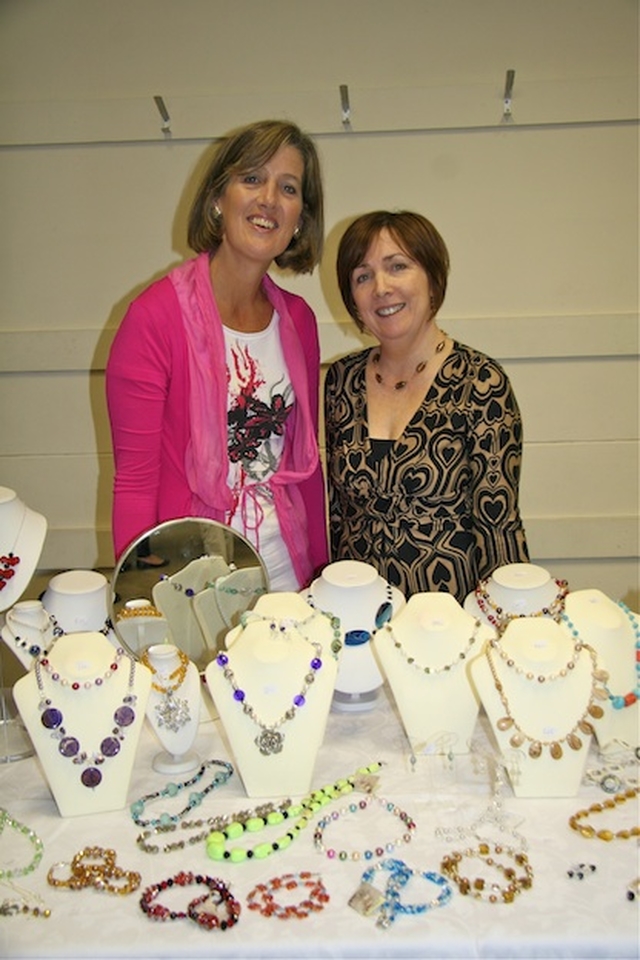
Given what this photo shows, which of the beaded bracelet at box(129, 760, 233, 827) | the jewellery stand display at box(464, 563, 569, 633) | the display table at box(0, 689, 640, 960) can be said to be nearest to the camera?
the display table at box(0, 689, 640, 960)

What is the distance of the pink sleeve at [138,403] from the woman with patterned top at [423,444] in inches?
14.2

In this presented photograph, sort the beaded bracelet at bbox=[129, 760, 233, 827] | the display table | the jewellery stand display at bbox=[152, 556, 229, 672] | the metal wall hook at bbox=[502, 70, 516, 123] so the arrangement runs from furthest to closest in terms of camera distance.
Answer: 1. the metal wall hook at bbox=[502, 70, 516, 123]
2. the jewellery stand display at bbox=[152, 556, 229, 672]
3. the beaded bracelet at bbox=[129, 760, 233, 827]
4. the display table

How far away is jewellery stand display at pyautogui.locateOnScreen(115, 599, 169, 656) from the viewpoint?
1.52 metres

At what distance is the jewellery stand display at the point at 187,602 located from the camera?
1579 millimetres

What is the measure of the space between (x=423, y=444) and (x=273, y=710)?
0.64 m

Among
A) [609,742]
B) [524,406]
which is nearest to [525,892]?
[609,742]

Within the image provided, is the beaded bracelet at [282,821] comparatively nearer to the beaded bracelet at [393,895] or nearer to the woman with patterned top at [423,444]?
the beaded bracelet at [393,895]

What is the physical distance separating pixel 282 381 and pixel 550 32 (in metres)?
1.70

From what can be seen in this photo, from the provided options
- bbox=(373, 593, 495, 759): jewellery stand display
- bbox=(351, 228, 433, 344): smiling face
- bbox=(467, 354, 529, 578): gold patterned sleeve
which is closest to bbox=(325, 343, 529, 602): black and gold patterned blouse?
bbox=(467, 354, 529, 578): gold patterned sleeve

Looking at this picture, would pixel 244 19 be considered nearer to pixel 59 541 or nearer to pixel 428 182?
pixel 428 182

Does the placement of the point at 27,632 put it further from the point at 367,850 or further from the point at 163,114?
the point at 163,114

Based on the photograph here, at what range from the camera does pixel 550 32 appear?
2.79 meters

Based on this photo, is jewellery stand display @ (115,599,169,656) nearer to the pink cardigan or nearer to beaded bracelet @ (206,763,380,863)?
the pink cardigan

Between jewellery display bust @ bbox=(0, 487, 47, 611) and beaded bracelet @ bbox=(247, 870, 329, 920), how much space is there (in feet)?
2.08
